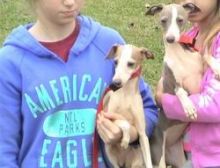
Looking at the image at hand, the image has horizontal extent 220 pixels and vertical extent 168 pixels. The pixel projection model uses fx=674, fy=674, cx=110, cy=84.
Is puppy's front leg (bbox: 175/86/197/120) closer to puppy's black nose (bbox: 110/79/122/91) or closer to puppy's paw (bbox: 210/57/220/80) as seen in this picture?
puppy's paw (bbox: 210/57/220/80)

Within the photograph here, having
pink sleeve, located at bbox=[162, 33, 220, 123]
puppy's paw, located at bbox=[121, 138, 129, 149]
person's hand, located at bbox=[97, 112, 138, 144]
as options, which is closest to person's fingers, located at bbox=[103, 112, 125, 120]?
person's hand, located at bbox=[97, 112, 138, 144]

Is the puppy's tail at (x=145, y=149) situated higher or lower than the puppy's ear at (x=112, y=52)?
lower

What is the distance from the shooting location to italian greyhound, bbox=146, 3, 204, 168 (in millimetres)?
2885

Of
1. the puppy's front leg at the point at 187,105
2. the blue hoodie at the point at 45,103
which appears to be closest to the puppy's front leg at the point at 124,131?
the blue hoodie at the point at 45,103

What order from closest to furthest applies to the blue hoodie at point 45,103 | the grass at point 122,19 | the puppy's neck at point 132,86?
the blue hoodie at point 45,103, the puppy's neck at point 132,86, the grass at point 122,19

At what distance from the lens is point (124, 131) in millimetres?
2850

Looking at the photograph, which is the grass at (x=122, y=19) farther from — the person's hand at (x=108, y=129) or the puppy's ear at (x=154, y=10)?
the person's hand at (x=108, y=129)

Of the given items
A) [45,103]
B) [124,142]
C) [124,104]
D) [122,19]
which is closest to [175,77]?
[124,104]

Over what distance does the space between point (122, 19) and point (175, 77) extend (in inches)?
182

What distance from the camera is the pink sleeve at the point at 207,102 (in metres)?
2.78

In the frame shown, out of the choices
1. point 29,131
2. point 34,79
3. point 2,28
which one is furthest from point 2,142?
point 2,28

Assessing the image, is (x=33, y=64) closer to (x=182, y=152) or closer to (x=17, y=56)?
(x=17, y=56)

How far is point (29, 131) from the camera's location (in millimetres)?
2773

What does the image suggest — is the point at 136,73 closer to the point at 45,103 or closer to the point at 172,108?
the point at 172,108
